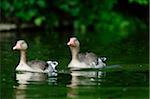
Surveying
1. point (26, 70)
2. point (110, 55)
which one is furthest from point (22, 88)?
point (110, 55)

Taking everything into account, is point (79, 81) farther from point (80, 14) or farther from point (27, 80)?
point (80, 14)

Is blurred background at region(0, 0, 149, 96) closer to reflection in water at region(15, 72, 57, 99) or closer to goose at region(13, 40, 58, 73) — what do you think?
goose at region(13, 40, 58, 73)

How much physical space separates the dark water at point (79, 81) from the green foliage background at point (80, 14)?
47.8 ft

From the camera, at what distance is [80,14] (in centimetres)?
4094

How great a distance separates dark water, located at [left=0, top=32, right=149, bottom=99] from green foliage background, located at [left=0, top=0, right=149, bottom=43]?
1458 centimetres

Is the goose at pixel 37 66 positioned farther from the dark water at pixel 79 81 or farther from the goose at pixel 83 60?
the goose at pixel 83 60

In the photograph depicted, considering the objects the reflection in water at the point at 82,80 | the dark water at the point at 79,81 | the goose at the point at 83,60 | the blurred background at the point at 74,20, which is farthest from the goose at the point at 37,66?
the blurred background at the point at 74,20

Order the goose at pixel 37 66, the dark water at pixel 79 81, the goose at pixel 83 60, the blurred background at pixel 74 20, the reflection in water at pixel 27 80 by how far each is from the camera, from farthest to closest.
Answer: the blurred background at pixel 74 20 → the goose at pixel 83 60 → the goose at pixel 37 66 → the reflection in water at pixel 27 80 → the dark water at pixel 79 81

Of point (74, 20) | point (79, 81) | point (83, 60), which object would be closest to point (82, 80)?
point (79, 81)

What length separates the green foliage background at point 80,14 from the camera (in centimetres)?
3905

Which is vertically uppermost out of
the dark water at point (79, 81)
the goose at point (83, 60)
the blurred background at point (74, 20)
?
the blurred background at point (74, 20)

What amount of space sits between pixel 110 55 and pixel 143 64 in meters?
2.64

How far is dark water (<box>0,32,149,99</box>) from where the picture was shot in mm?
16422

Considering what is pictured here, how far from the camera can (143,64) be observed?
70.0 ft
